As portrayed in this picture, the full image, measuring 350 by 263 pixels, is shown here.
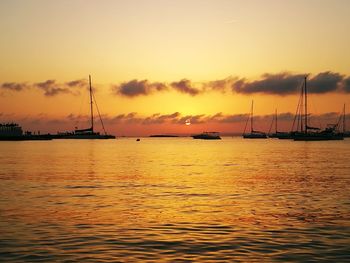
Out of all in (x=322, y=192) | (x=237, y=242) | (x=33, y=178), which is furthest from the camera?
(x=33, y=178)

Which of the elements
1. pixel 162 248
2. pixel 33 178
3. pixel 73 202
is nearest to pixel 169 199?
pixel 73 202

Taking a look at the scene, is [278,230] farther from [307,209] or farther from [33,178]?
[33,178]

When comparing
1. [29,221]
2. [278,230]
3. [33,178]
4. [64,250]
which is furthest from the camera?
[33,178]

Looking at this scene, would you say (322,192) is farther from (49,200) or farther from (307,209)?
(49,200)

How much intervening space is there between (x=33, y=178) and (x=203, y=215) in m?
26.8

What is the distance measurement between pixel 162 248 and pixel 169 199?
13.8 metres

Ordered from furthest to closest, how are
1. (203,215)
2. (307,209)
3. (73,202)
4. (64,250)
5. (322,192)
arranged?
(322,192)
(73,202)
(307,209)
(203,215)
(64,250)

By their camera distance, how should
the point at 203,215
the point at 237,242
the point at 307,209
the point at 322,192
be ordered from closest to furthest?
the point at 237,242
the point at 203,215
the point at 307,209
the point at 322,192

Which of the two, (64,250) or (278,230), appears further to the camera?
(278,230)

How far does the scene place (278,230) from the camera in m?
21.0

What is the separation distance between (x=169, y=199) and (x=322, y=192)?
12.2 meters

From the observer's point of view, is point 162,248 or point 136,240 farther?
point 136,240

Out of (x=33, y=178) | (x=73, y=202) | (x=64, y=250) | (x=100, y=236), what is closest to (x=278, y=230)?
(x=100, y=236)

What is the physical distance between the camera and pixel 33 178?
4647 cm
